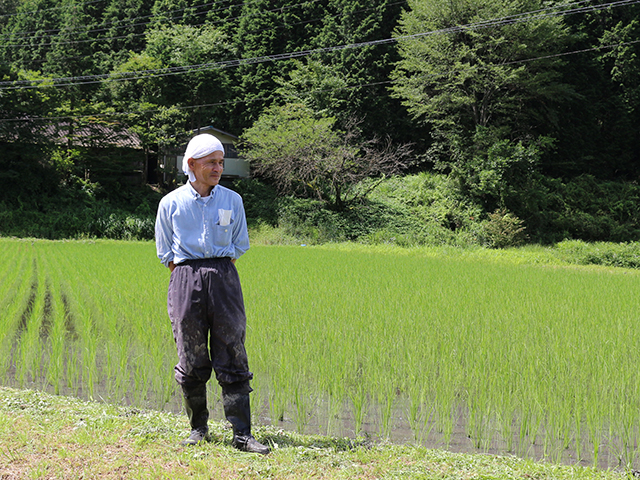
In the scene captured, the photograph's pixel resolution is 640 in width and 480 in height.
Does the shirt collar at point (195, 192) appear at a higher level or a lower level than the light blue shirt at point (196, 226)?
higher

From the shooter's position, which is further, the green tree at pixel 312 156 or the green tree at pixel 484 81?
the green tree at pixel 312 156

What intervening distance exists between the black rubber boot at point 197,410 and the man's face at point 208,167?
41.5 inches

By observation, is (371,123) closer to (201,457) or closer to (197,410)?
(197,410)

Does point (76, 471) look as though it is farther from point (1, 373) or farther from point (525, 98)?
point (525, 98)

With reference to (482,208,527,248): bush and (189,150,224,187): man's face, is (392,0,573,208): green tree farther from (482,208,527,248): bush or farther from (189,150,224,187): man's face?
(189,150,224,187): man's face

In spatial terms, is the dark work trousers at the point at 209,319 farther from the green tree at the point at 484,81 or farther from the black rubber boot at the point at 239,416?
the green tree at the point at 484,81

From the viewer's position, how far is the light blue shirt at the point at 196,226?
2.54 metres

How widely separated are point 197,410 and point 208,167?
1.23 meters

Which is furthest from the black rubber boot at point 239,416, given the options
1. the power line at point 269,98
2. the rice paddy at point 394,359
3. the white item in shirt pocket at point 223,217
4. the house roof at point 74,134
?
the power line at point 269,98

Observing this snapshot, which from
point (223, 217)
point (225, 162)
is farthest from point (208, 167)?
point (225, 162)

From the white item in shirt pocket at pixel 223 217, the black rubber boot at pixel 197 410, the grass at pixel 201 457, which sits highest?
the white item in shirt pocket at pixel 223 217

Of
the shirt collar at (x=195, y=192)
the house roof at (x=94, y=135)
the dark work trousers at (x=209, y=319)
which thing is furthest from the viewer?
the house roof at (x=94, y=135)

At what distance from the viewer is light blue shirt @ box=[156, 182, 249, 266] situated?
2535 mm

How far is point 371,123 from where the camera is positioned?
77.8ft
